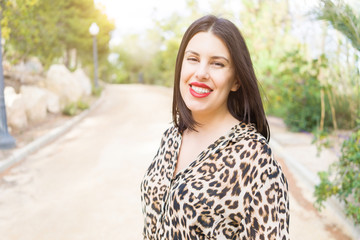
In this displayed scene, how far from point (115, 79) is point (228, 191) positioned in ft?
134

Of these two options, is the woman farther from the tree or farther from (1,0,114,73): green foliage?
(1,0,114,73): green foliage

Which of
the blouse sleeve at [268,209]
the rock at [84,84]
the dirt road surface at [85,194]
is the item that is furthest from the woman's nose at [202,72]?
the rock at [84,84]

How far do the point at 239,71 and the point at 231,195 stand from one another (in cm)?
57

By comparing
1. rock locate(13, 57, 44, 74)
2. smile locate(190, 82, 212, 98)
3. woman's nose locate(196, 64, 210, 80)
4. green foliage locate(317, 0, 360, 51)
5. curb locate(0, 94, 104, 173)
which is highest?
green foliage locate(317, 0, 360, 51)

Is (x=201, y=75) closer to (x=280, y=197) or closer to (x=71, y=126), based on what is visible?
(x=280, y=197)

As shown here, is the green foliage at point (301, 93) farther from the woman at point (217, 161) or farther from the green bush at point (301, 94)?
the woman at point (217, 161)

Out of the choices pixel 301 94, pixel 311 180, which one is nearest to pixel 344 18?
pixel 311 180

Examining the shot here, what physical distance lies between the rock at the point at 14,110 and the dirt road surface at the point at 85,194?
3.87 ft

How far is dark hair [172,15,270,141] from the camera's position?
162 cm

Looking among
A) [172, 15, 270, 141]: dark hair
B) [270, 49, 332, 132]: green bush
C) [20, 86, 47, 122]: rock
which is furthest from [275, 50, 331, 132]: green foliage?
[172, 15, 270, 141]: dark hair

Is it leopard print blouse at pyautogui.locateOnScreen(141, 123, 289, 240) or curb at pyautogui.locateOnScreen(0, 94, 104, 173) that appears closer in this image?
leopard print blouse at pyautogui.locateOnScreen(141, 123, 289, 240)

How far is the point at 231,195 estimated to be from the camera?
1.50 m

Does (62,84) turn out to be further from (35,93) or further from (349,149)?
(349,149)

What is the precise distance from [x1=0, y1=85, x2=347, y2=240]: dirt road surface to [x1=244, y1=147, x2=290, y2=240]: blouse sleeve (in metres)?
2.82
